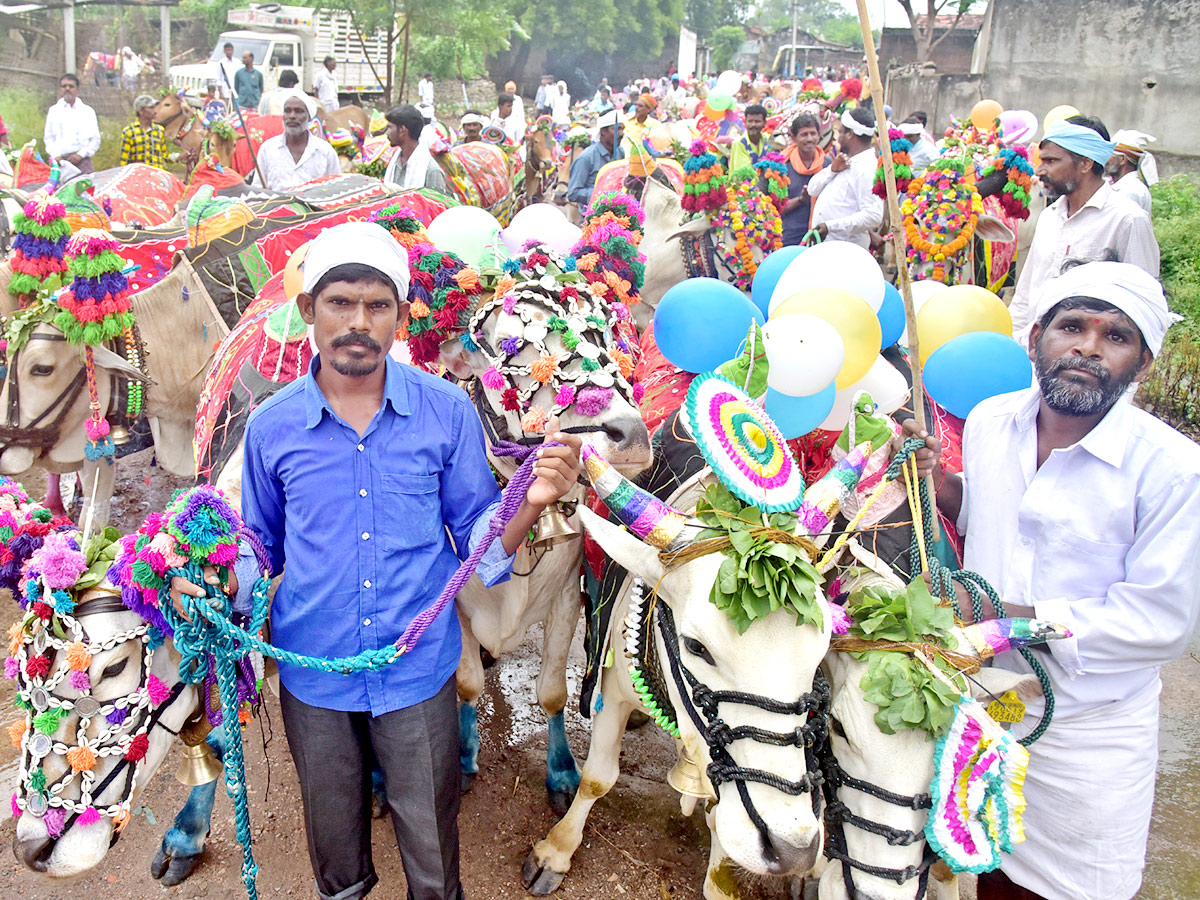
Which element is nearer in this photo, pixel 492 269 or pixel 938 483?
pixel 938 483

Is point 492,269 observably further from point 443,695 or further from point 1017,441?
point 1017,441

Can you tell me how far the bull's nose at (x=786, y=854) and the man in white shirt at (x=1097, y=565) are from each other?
2.75ft

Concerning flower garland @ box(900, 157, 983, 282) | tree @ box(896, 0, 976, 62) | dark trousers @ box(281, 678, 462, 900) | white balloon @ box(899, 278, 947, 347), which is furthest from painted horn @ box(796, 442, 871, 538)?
tree @ box(896, 0, 976, 62)

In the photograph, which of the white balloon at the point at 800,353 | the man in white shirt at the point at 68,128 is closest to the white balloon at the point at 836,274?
the white balloon at the point at 800,353

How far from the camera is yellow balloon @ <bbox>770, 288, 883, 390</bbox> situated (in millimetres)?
3102

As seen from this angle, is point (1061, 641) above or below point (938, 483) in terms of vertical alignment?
below

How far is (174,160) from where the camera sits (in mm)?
11836

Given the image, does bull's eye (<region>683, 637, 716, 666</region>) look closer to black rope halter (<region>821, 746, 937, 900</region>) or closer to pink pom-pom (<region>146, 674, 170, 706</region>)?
black rope halter (<region>821, 746, 937, 900</region>)

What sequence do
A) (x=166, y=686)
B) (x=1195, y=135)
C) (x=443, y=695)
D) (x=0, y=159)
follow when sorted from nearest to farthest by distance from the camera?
1. (x=166, y=686)
2. (x=443, y=695)
3. (x=0, y=159)
4. (x=1195, y=135)

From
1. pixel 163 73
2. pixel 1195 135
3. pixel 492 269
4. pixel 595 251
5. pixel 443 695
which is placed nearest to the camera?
pixel 443 695

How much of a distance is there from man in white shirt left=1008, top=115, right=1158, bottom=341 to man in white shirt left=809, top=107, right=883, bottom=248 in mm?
1677

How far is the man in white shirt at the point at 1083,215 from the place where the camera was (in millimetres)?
5227

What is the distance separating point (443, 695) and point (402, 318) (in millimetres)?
1182

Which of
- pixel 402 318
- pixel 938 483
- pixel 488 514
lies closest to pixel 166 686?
pixel 488 514
